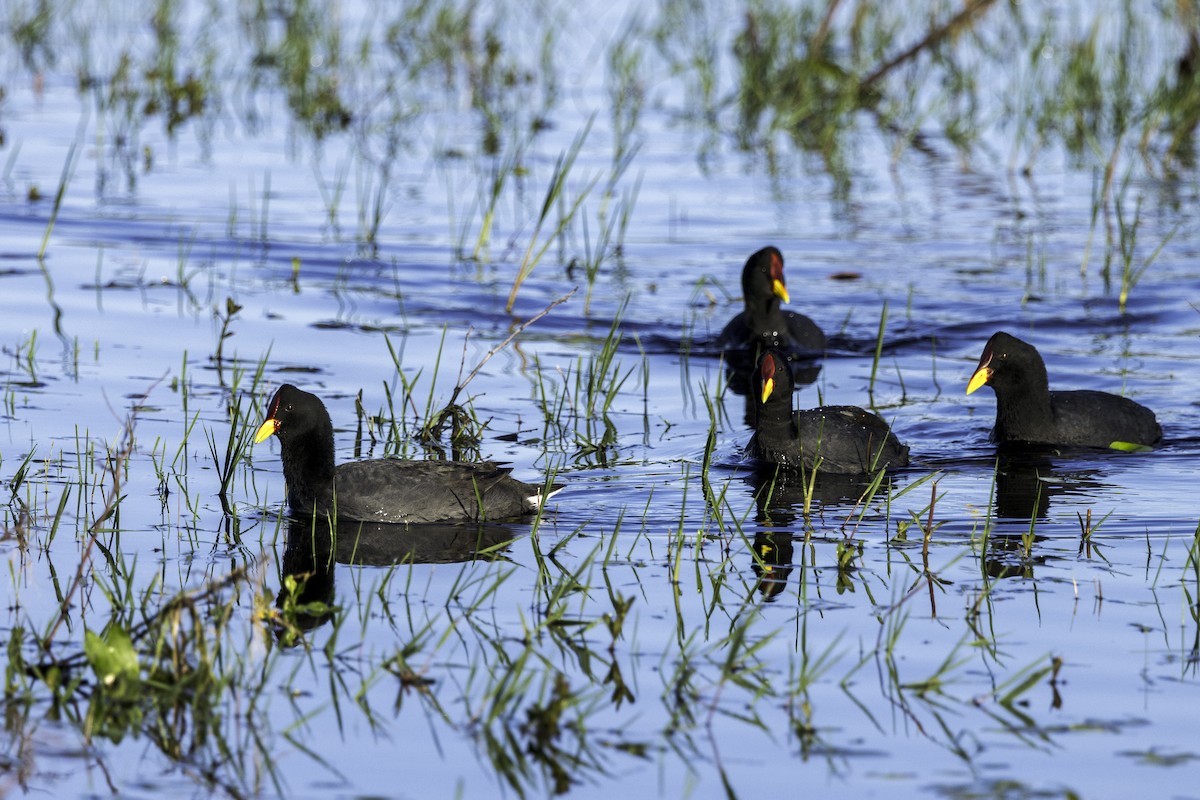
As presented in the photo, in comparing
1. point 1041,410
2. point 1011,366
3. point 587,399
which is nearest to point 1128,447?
point 1041,410

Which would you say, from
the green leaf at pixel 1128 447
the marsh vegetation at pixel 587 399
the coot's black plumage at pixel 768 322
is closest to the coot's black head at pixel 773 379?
the marsh vegetation at pixel 587 399

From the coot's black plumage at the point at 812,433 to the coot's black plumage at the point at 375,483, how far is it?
1385 millimetres

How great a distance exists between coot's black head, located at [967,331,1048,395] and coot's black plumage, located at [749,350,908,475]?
2.06 feet

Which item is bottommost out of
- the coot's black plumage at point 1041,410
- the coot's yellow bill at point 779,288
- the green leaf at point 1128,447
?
the green leaf at point 1128,447

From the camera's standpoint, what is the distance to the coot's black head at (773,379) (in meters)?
7.53

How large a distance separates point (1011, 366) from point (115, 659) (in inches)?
187

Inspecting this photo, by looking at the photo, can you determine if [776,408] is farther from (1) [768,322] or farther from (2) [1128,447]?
(1) [768,322]

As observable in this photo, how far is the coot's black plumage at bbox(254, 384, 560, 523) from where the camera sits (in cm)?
648

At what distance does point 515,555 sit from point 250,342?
3.56m

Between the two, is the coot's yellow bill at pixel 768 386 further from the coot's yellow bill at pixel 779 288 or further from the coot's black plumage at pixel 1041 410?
the coot's yellow bill at pixel 779 288

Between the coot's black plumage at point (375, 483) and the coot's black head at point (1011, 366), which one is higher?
the coot's black head at point (1011, 366)

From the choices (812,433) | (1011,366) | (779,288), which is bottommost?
(812,433)

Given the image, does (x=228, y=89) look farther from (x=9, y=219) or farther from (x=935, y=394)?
(x=935, y=394)

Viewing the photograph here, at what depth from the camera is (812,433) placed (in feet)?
24.7
